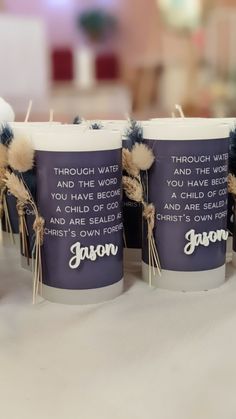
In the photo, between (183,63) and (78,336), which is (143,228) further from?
(183,63)

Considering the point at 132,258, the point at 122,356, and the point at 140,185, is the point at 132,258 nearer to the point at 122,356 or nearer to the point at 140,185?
the point at 140,185

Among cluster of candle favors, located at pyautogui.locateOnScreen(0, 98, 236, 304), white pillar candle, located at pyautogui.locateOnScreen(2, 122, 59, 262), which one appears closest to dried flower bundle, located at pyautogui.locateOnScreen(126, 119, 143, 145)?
cluster of candle favors, located at pyautogui.locateOnScreen(0, 98, 236, 304)

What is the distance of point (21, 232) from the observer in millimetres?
794

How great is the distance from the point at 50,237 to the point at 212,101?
3.10 meters

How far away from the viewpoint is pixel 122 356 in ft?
1.81

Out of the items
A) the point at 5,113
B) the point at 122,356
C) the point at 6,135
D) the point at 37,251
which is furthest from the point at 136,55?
the point at 122,356

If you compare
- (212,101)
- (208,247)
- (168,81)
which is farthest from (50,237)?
(168,81)

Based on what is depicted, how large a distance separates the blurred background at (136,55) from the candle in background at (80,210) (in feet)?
9.29

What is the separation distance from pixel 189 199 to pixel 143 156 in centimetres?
8

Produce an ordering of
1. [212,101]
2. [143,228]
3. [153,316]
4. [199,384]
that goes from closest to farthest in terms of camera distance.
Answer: [199,384] → [153,316] → [143,228] → [212,101]

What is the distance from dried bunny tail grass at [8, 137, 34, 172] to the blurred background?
281 cm

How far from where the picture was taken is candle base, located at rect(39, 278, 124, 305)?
0.68 m

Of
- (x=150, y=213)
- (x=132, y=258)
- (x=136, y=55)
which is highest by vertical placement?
(x=136, y=55)

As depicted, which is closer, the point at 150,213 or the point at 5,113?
the point at 150,213
